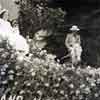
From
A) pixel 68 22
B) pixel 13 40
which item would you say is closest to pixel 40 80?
pixel 13 40

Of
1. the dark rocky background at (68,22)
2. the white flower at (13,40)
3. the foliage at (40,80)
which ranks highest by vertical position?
the white flower at (13,40)

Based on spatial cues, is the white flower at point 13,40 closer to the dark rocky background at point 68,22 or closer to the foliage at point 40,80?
the foliage at point 40,80

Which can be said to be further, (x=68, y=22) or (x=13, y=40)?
(x=68, y=22)

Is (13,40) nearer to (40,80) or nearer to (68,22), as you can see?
(40,80)

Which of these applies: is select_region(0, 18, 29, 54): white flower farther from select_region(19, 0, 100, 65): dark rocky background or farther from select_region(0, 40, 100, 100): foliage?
select_region(19, 0, 100, 65): dark rocky background

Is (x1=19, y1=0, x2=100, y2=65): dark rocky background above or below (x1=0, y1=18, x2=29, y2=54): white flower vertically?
below

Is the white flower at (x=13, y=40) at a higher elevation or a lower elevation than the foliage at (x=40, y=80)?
higher

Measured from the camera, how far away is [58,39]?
6.12 meters

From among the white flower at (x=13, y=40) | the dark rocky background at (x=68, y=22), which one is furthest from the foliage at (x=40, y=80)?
the dark rocky background at (x=68, y=22)

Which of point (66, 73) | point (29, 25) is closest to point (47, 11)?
point (29, 25)

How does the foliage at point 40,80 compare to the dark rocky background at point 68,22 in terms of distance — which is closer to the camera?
the foliage at point 40,80

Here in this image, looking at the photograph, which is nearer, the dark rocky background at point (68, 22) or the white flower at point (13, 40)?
the white flower at point (13, 40)

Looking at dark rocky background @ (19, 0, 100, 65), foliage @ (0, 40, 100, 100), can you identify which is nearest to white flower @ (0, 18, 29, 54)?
foliage @ (0, 40, 100, 100)

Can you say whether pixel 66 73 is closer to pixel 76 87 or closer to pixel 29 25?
pixel 76 87
